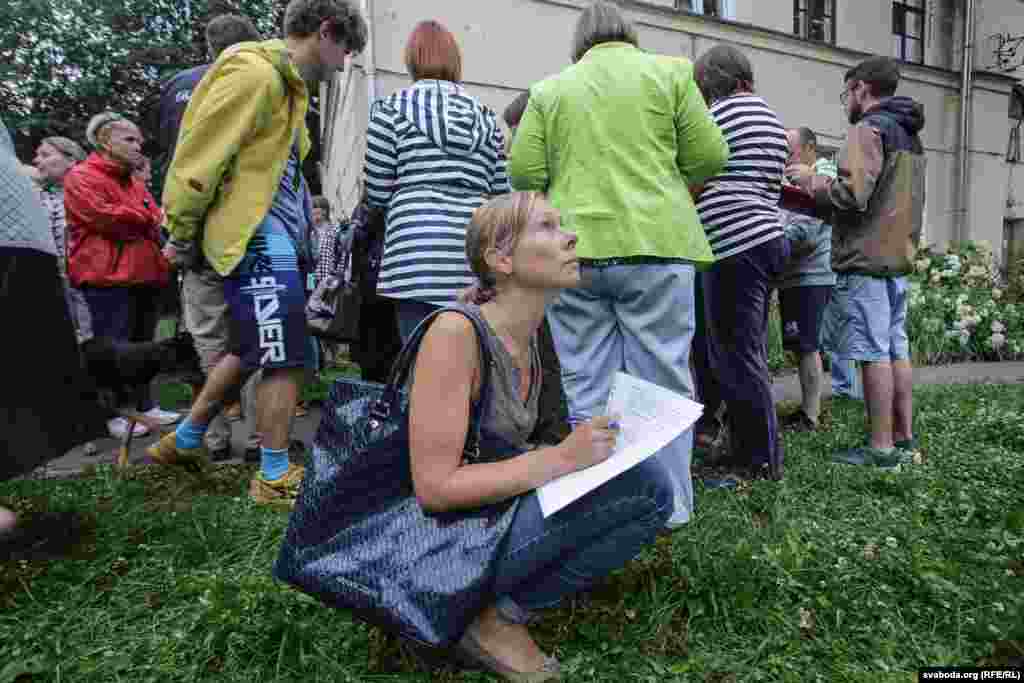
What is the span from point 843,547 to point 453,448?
4.99 ft

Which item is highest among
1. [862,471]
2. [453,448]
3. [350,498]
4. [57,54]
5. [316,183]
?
[57,54]

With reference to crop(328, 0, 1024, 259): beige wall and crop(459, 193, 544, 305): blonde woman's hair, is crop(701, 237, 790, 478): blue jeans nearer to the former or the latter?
crop(459, 193, 544, 305): blonde woman's hair

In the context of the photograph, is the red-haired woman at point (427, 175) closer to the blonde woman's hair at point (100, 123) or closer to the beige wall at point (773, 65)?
the blonde woman's hair at point (100, 123)

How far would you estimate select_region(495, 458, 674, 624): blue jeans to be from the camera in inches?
66.0

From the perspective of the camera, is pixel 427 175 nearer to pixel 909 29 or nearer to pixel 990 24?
pixel 909 29

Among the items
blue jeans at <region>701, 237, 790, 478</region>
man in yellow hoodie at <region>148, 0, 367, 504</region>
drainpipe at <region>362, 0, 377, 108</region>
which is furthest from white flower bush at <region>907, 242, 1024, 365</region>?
man in yellow hoodie at <region>148, 0, 367, 504</region>

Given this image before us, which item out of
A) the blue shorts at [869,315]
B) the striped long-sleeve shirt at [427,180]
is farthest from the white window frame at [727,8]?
the striped long-sleeve shirt at [427,180]

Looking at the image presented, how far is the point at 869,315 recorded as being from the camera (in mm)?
3445

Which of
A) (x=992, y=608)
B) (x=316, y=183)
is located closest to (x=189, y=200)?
(x=992, y=608)

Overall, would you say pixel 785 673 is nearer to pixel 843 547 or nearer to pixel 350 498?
pixel 843 547

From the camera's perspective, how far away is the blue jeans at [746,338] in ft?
10.1

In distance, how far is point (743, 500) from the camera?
9.63 ft

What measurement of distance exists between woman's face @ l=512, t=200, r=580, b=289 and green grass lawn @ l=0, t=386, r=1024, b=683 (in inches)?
36.7

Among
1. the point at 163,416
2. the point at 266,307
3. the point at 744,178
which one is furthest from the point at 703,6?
the point at 266,307
